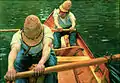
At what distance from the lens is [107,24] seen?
2178 centimetres

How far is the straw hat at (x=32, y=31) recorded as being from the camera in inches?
206

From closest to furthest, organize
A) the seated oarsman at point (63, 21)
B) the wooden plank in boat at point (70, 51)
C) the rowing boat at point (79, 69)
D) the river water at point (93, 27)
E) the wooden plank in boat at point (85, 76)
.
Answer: the rowing boat at point (79, 69)
the wooden plank in boat at point (85, 76)
the wooden plank in boat at point (70, 51)
the seated oarsman at point (63, 21)
the river water at point (93, 27)

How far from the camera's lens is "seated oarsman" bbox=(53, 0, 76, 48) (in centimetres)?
1089

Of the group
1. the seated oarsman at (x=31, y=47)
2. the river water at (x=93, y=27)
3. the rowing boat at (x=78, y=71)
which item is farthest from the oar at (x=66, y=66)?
the river water at (x=93, y=27)

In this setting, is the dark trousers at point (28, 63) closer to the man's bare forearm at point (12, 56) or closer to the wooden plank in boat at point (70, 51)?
the man's bare forearm at point (12, 56)

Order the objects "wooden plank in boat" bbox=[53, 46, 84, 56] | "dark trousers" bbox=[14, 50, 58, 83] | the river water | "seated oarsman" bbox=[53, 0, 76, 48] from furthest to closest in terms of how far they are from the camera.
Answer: the river water < "seated oarsman" bbox=[53, 0, 76, 48] < "wooden plank in boat" bbox=[53, 46, 84, 56] < "dark trousers" bbox=[14, 50, 58, 83]

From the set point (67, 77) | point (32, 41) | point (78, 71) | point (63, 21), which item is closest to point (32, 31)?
point (32, 41)

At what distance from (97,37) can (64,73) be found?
917 centimetres

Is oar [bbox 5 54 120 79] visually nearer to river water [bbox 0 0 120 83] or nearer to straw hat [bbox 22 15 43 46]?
straw hat [bbox 22 15 43 46]

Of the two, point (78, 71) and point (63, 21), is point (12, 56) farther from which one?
point (63, 21)

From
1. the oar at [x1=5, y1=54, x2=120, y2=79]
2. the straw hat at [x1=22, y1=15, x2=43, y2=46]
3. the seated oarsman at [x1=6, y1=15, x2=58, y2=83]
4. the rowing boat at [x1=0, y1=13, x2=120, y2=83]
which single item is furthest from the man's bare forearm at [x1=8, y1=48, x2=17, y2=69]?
the rowing boat at [x1=0, y1=13, x2=120, y2=83]

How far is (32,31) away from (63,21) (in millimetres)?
6066

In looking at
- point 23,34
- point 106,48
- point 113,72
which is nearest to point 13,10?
point 106,48

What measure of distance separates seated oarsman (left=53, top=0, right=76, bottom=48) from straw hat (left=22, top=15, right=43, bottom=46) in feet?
17.2
